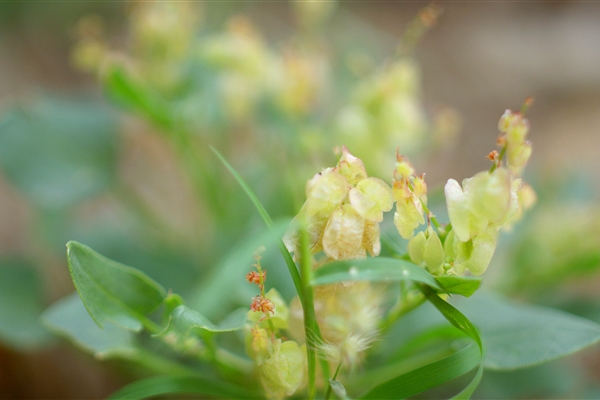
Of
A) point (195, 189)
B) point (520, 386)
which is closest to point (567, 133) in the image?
point (520, 386)

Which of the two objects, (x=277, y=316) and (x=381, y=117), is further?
(x=381, y=117)

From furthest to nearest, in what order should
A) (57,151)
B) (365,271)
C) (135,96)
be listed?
(57,151) → (135,96) → (365,271)

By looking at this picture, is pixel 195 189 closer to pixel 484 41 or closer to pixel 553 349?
pixel 553 349

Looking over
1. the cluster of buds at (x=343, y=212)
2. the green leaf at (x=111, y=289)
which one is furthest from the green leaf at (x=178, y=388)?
the cluster of buds at (x=343, y=212)

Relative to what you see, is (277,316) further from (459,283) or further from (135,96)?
(135,96)

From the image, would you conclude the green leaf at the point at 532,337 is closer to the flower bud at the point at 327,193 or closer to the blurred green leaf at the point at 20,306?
the flower bud at the point at 327,193

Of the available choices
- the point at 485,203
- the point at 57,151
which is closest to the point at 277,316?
the point at 485,203

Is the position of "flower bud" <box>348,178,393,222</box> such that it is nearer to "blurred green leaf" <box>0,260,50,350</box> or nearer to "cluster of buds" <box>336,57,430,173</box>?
"cluster of buds" <box>336,57,430,173</box>
